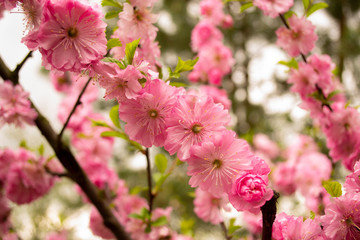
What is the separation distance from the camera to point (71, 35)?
61cm

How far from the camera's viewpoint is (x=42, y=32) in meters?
0.57

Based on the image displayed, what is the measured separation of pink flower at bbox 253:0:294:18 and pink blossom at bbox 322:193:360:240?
0.57m

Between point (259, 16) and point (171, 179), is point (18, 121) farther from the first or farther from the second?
point (259, 16)

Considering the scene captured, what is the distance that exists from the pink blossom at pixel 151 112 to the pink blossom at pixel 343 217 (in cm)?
34

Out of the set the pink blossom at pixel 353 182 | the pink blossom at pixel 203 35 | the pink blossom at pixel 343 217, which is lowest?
the pink blossom at pixel 203 35

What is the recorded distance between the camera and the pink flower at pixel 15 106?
0.97 meters

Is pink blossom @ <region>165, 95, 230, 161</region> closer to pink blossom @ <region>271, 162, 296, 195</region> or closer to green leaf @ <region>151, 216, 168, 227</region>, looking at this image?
green leaf @ <region>151, 216, 168, 227</region>

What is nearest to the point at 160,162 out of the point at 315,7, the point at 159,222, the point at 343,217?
the point at 159,222

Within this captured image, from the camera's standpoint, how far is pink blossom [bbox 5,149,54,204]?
3.93ft

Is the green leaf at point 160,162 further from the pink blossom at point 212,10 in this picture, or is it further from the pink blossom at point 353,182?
the pink blossom at point 212,10

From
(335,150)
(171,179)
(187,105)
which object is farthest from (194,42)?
(171,179)

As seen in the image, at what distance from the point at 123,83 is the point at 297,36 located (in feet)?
2.19

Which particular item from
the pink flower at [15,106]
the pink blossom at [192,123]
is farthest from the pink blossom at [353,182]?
the pink flower at [15,106]

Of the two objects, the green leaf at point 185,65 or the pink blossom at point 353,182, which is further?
the green leaf at point 185,65
